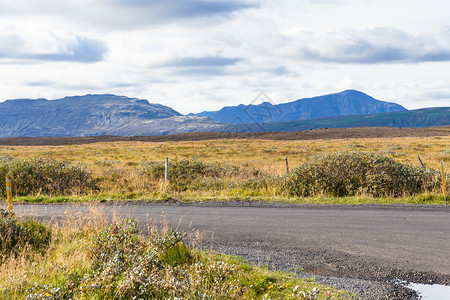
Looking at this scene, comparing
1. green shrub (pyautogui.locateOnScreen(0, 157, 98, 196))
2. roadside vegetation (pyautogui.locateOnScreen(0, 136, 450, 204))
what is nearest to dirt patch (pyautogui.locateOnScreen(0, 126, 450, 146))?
roadside vegetation (pyautogui.locateOnScreen(0, 136, 450, 204))

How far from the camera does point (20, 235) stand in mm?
9617

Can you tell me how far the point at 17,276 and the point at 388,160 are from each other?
15.6 metres

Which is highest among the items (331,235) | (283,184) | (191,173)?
(191,173)

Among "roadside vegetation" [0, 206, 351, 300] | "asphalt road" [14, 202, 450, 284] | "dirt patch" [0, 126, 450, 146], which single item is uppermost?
"dirt patch" [0, 126, 450, 146]

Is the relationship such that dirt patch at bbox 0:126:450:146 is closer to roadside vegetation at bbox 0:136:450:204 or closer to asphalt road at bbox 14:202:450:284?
roadside vegetation at bbox 0:136:450:204

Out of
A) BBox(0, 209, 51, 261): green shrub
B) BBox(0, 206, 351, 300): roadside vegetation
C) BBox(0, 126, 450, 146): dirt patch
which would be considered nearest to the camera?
BBox(0, 206, 351, 300): roadside vegetation

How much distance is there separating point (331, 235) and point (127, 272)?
19.3 feet

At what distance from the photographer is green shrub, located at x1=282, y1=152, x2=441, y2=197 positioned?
17.1 metres

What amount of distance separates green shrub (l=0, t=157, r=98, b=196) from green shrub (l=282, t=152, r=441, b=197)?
10223mm

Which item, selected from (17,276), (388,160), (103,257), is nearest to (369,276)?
(103,257)

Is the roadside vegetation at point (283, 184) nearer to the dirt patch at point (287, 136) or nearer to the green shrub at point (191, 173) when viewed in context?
the green shrub at point (191, 173)

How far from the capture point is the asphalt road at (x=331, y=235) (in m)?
8.30

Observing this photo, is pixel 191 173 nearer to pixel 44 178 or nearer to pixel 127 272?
pixel 44 178

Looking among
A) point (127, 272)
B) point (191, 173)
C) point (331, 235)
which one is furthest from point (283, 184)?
point (127, 272)
